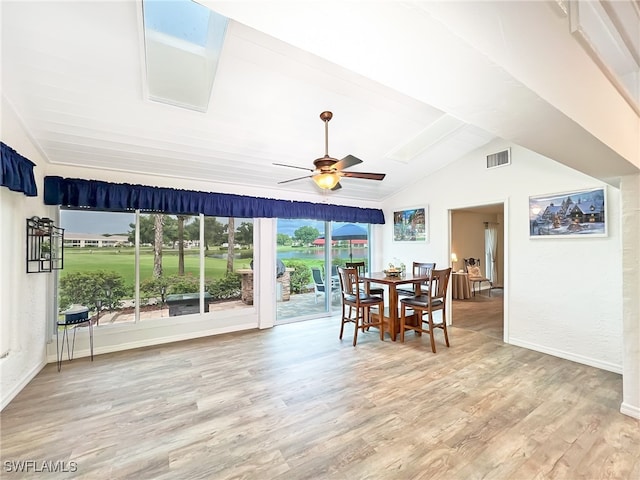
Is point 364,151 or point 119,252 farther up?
point 364,151

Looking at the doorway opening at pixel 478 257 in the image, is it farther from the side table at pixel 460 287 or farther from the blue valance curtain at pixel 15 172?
the blue valance curtain at pixel 15 172

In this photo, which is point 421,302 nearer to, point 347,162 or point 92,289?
point 347,162

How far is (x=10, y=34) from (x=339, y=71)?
96.0 inches

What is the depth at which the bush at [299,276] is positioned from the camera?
5395 mm

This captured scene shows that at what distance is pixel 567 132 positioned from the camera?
1532 mm

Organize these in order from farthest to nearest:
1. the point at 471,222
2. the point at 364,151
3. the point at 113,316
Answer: the point at 471,222
the point at 364,151
the point at 113,316

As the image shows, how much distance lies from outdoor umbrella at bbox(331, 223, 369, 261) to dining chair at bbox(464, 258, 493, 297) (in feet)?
10.9

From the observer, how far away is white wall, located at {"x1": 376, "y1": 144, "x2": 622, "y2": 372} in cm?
314

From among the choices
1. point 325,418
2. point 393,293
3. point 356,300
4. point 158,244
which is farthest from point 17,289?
point 393,293

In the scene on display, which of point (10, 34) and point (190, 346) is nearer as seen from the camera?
point (10, 34)

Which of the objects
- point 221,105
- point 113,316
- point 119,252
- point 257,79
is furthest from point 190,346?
point 257,79

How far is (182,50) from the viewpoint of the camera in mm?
2551

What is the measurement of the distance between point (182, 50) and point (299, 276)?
3.93 meters

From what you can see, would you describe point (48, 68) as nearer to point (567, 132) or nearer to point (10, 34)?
point (10, 34)
